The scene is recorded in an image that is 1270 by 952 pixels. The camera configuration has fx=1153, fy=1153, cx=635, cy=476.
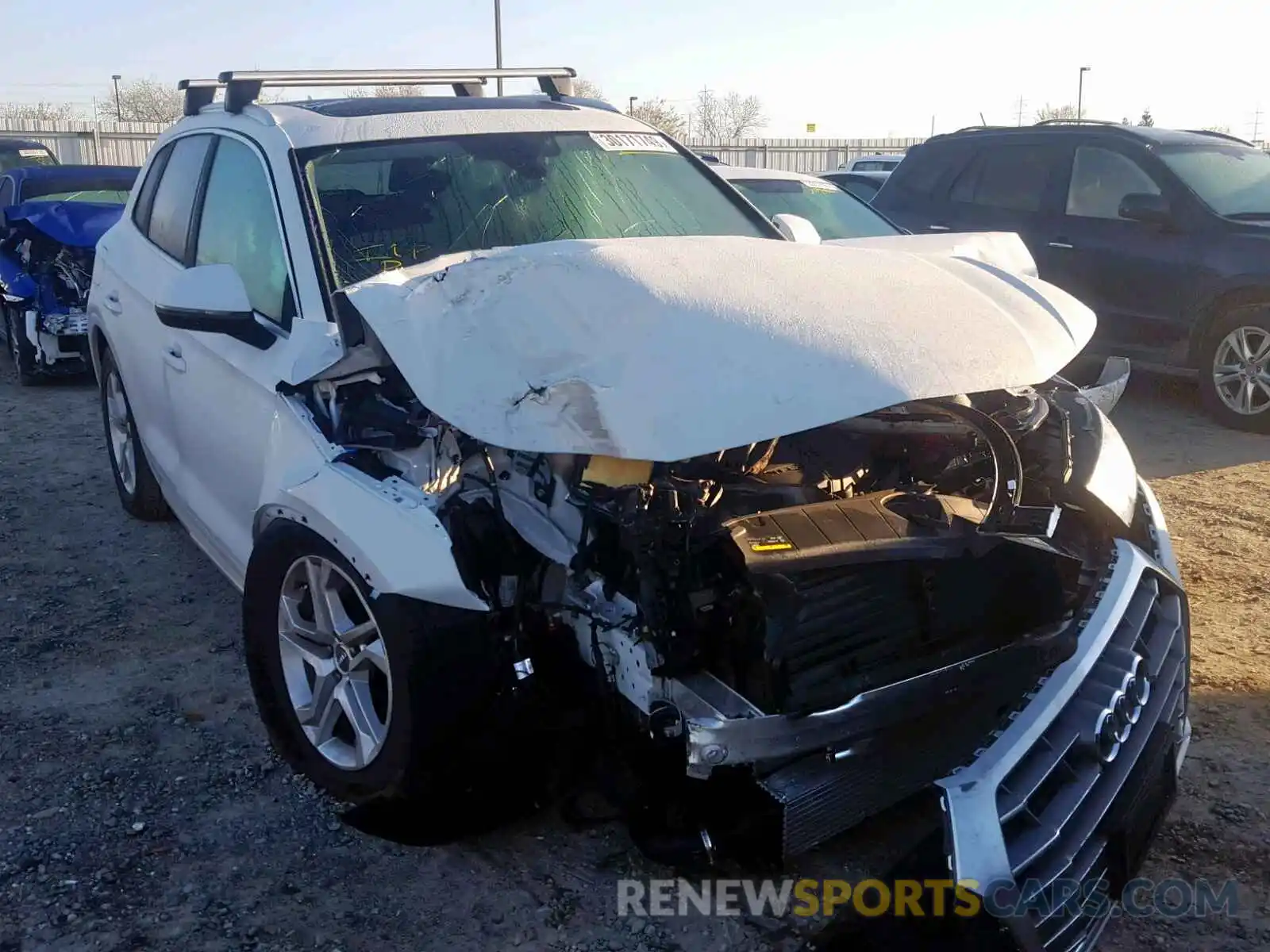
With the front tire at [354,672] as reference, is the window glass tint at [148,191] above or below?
above

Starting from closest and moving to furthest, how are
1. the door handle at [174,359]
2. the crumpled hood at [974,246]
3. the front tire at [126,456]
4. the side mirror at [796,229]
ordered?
the door handle at [174,359], the side mirror at [796,229], the crumpled hood at [974,246], the front tire at [126,456]

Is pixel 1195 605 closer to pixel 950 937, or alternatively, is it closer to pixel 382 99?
pixel 950 937

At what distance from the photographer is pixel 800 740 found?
7.41ft

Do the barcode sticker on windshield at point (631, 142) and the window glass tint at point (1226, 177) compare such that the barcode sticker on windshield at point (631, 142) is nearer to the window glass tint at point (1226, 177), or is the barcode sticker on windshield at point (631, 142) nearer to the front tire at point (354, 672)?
the front tire at point (354, 672)

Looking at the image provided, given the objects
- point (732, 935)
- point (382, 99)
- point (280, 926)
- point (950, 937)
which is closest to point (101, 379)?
point (382, 99)

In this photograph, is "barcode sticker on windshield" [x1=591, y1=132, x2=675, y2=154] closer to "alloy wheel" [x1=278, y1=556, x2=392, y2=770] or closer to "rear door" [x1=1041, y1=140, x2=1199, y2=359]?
"alloy wheel" [x1=278, y1=556, x2=392, y2=770]

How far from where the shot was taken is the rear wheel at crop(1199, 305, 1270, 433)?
688 centimetres

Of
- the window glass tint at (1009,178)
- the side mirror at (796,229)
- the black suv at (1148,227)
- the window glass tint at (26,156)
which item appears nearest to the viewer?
the side mirror at (796,229)

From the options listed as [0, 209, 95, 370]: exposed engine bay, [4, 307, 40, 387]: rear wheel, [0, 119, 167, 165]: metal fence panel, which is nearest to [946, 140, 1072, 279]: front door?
[0, 209, 95, 370]: exposed engine bay

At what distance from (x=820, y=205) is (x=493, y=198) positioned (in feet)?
14.0

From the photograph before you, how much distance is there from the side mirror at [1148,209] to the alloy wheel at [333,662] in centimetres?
619

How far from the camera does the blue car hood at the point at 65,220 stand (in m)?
8.39

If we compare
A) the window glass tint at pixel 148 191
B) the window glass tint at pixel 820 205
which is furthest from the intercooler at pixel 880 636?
the window glass tint at pixel 820 205

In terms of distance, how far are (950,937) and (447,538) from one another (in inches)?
50.5
